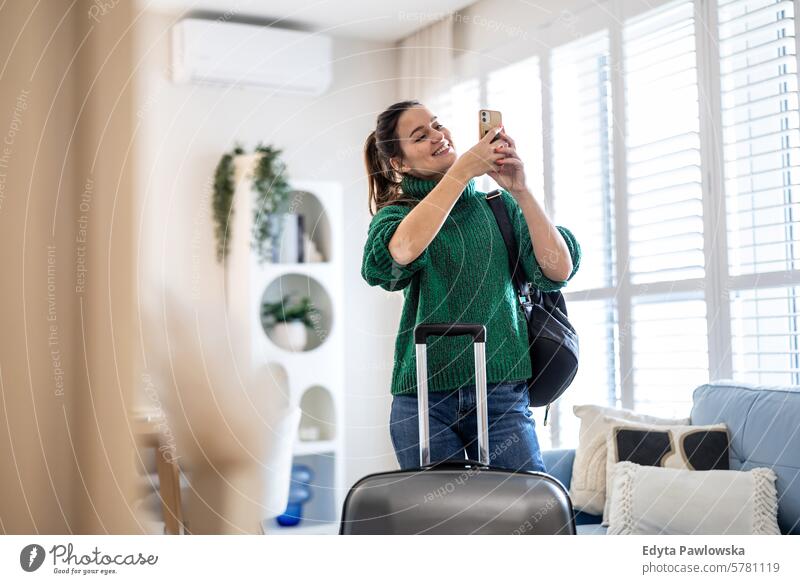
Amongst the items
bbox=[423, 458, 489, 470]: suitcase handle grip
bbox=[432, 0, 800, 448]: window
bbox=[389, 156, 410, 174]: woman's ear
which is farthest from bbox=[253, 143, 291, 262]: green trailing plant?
bbox=[423, 458, 489, 470]: suitcase handle grip

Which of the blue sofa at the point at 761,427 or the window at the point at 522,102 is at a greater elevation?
the window at the point at 522,102

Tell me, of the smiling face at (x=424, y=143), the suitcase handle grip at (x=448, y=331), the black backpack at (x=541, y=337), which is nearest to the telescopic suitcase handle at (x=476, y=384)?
Result: the suitcase handle grip at (x=448, y=331)

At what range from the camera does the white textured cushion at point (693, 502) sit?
1459 mm

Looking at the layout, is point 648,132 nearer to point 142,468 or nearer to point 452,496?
point 452,496

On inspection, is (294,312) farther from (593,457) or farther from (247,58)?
(593,457)

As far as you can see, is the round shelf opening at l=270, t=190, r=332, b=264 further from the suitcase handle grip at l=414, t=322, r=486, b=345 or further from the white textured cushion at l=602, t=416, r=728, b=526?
the white textured cushion at l=602, t=416, r=728, b=526

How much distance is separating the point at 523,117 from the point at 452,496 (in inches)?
33.6

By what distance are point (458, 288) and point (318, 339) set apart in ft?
1.66

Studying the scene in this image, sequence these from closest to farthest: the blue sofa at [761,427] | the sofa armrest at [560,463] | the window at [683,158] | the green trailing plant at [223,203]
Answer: the green trailing plant at [223,203], the blue sofa at [761,427], the window at [683,158], the sofa armrest at [560,463]

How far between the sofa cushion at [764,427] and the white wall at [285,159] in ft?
2.10

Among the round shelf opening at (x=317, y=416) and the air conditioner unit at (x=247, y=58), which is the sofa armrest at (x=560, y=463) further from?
the air conditioner unit at (x=247, y=58)

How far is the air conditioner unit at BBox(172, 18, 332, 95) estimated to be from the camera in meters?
1.29

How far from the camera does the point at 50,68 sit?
1.02 metres
